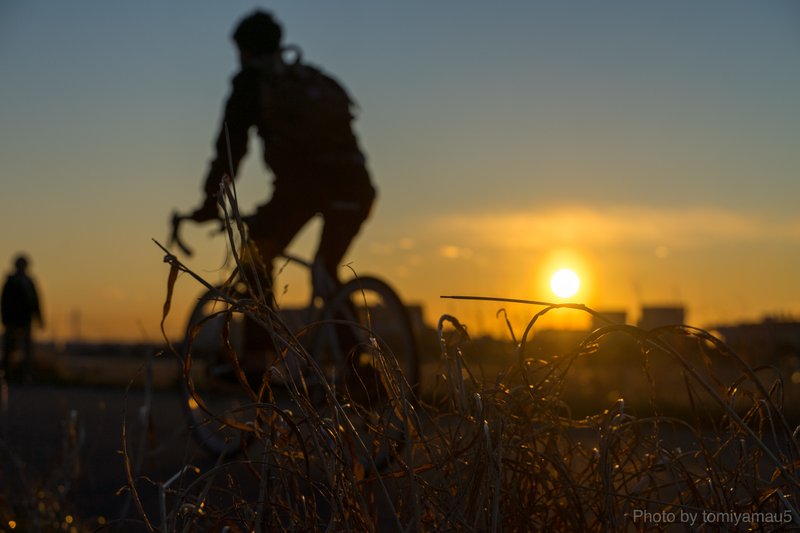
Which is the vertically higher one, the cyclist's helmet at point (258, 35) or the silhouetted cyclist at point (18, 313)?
the cyclist's helmet at point (258, 35)

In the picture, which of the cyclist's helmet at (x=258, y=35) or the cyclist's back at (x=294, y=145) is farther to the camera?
the cyclist's helmet at (x=258, y=35)

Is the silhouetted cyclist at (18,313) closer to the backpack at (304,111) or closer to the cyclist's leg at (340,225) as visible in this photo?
the cyclist's leg at (340,225)

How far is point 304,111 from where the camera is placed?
5.27 metres

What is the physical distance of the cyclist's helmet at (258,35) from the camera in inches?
214

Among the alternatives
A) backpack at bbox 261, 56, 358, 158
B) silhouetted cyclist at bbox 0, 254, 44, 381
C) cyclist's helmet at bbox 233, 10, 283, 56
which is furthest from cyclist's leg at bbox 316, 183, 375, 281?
silhouetted cyclist at bbox 0, 254, 44, 381

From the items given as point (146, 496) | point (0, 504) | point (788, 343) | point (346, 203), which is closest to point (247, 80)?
point (346, 203)

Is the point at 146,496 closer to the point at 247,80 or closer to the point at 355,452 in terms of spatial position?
the point at 247,80

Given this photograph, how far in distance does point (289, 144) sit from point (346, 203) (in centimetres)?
43

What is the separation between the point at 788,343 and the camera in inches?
745

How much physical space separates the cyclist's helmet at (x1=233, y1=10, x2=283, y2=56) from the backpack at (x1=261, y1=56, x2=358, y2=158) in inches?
6.7

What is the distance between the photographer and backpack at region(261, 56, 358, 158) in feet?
17.2

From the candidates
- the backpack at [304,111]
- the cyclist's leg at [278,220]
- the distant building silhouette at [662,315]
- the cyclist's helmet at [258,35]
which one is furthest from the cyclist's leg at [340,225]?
the distant building silhouette at [662,315]

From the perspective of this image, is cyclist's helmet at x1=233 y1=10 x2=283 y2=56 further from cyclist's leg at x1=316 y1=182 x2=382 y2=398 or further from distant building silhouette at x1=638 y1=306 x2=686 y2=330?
distant building silhouette at x1=638 y1=306 x2=686 y2=330

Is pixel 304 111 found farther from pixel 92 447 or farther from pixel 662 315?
pixel 662 315
